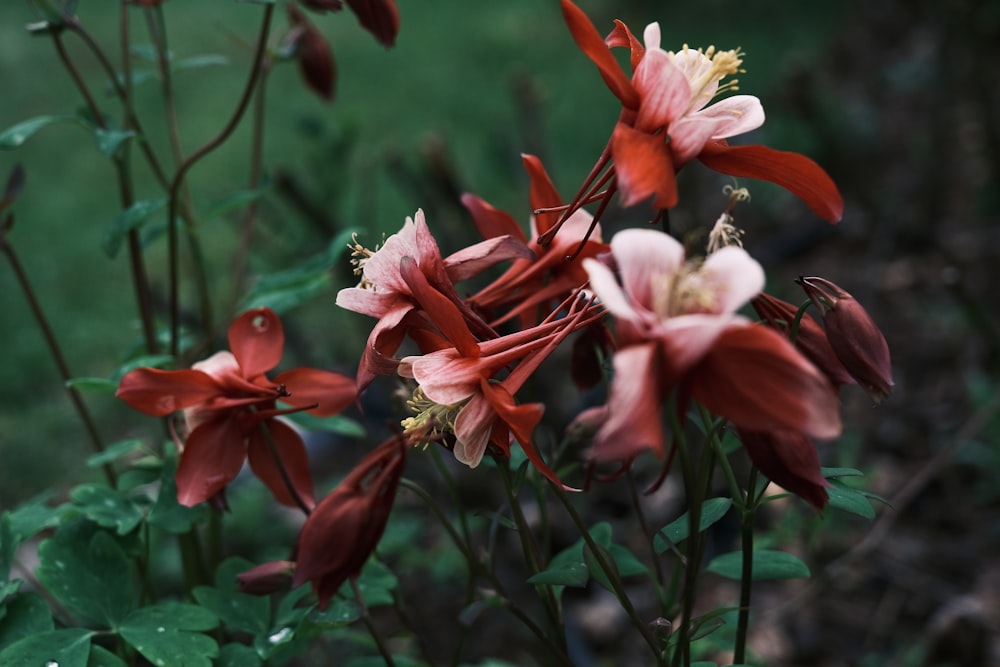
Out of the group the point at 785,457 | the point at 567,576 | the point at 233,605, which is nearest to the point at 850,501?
the point at 785,457

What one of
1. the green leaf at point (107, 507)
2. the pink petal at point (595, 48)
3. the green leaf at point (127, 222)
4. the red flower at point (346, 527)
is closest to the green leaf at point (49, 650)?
the green leaf at point (107, 507)

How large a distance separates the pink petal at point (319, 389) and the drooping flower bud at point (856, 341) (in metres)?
0.47

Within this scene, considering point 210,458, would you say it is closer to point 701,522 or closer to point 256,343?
point 256,343

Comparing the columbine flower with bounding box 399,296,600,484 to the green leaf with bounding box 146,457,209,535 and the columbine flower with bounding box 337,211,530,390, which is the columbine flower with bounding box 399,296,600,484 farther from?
the green leaf with bounding box 146,457,209,535

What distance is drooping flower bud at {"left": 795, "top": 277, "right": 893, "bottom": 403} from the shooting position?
697mm

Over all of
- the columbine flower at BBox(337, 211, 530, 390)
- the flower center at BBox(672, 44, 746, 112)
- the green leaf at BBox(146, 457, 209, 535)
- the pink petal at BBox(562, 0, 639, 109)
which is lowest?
the green leaf at BBox(146, 457, 209, 535)

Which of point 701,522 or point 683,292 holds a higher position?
point 683,292

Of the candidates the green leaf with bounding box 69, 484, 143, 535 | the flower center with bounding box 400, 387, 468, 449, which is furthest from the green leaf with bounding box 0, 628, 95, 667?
the flower center with bounding box 400, 387, 468, 449

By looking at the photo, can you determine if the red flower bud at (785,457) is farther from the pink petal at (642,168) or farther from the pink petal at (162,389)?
the pink petal at (162,389)

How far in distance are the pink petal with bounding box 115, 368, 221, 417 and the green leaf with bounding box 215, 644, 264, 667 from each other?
0.25m

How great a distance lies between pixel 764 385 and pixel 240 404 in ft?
1.74

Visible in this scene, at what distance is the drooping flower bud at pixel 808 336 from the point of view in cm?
73

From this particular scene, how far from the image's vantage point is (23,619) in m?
0.93

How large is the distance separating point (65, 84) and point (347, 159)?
11.7 ft
